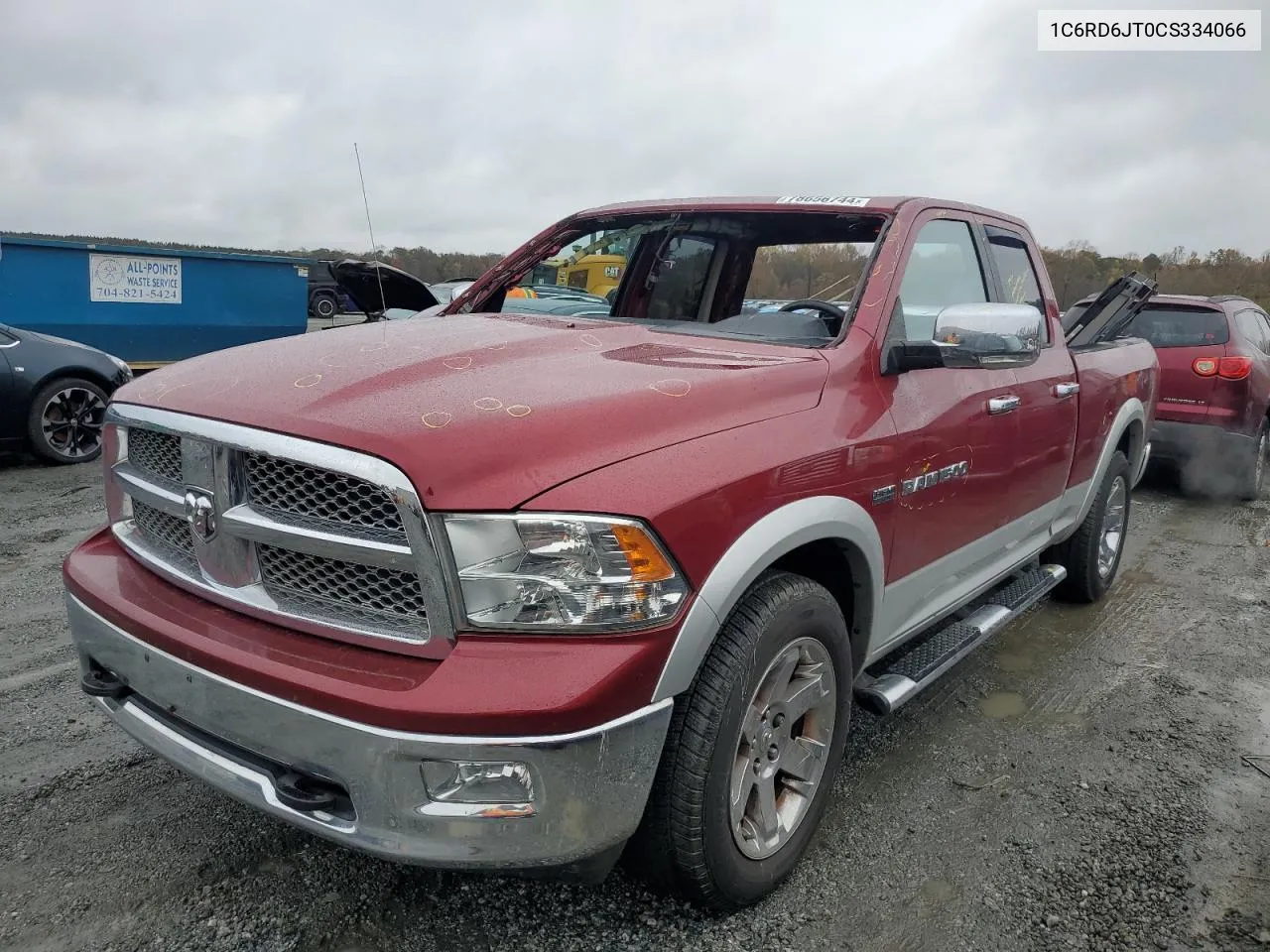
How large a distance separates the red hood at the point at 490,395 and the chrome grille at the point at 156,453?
0.27 ft

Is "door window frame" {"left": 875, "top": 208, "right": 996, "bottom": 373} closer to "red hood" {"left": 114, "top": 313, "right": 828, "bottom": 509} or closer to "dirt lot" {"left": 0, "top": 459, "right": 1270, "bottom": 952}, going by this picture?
"red hood" {"left": 114, "top": 313, "right": 828, "bottom": 509}

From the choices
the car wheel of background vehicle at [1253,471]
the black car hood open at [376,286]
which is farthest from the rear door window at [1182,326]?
the black car hood open at [376,286]

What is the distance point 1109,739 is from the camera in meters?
3.40

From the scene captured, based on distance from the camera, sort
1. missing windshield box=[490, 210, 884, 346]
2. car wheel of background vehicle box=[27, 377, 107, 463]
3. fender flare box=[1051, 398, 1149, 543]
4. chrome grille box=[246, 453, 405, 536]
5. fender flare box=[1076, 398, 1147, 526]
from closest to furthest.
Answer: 1. chrome grille box=[246, 453, 405, 536]
2. missing windshield box=[490, 210, 884, 346]
3. fender flare box=[1051, 398, 1149, 543]
4. fender flare box=[1076, 398, 1147, 526]
5. car wheel of background vehicle box=[27, 377, 107, 463]

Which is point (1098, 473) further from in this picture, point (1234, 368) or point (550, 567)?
point (1234, 368)

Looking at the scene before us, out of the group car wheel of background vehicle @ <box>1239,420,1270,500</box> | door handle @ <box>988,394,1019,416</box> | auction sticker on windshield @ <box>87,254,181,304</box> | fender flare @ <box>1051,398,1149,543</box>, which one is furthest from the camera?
auction sticker on windshield @ <box>87,254,181,304</box>

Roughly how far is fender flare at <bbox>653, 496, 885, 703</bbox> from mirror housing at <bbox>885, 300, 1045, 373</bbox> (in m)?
0.52

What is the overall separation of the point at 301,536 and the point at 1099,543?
4.18 metres

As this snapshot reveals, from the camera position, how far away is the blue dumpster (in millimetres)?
10617

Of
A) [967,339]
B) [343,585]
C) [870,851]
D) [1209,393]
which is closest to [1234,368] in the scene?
[1209,393]

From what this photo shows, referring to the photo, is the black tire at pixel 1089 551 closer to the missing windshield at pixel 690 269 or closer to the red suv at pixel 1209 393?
the missing windshield at pixel 690 269

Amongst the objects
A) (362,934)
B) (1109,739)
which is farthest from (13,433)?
(1109,739)

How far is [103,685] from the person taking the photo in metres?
2.33

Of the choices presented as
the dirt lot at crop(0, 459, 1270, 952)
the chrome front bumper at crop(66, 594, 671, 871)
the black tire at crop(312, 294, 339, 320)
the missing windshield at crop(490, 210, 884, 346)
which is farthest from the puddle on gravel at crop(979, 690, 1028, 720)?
the black tire at crop(312, 294, 339, 320)
